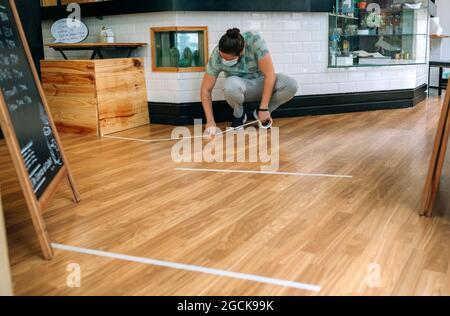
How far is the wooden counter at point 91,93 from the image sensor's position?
3.95m

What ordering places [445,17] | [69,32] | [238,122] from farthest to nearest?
[445,17] → [69,32] → [238,122]

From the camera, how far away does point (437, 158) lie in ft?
6.48

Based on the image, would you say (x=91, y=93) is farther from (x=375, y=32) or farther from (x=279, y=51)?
(x=375, y=32)

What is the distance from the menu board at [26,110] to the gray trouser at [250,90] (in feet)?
6.56

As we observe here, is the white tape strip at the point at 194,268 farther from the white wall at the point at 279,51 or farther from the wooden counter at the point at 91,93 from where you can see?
the white wall at the point at 279,51

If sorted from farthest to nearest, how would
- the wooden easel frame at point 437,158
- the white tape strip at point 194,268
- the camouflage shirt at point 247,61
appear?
the camouflage shirt at point 247,61 < the wooden easel frame at point 437,158 < the white tape strip at point 194,268

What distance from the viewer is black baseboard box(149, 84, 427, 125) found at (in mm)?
4426

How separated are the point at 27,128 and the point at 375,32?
4074 mm

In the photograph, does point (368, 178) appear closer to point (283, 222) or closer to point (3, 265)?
Result: point (283, 222)

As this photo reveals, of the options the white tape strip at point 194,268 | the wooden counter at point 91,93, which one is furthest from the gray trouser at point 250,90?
the white tape strip at point 194,268

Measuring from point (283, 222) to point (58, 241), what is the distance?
Result: 0.87 m

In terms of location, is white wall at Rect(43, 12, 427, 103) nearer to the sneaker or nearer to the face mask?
the sneaker

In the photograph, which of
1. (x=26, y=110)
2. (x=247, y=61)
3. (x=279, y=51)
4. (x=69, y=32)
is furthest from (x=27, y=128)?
(x=279, y=51)

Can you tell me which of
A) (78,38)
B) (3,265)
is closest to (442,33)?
(78,38)
